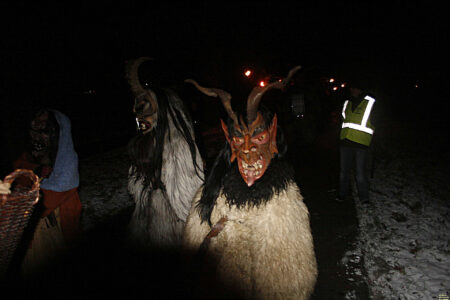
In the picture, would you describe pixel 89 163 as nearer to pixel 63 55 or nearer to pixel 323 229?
pixel 63 55

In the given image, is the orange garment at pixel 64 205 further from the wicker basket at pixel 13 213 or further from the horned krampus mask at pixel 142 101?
the wicker basket at pixel 13 213

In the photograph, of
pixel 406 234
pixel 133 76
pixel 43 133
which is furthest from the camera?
pixel 406 234

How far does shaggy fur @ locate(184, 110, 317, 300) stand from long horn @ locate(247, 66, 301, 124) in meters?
0.18

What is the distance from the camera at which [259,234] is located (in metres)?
1.50

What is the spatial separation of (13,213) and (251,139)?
1355 millimetres

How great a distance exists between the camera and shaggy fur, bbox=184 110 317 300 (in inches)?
57.1

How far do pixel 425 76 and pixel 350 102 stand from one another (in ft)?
98.4

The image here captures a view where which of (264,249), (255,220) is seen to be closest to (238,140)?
(255,220)

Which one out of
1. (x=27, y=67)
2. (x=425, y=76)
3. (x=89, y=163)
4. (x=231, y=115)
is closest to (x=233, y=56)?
(x=89, y=163)

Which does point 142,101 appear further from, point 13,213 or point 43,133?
point 13,213

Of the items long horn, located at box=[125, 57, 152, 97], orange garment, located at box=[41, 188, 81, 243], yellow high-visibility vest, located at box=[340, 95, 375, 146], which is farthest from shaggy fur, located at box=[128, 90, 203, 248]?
yellow high-visibility vest, located at box=[340, 95, 375, 146]

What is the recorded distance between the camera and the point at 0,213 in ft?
3.44

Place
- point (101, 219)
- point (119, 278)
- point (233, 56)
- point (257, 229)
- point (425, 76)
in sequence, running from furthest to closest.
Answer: point (425, 76) → point (233, 56) → point (101, 219) → point (119, 278) → point (257, 229)

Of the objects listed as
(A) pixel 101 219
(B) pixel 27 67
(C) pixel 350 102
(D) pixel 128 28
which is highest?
(D) pixel 128 28
